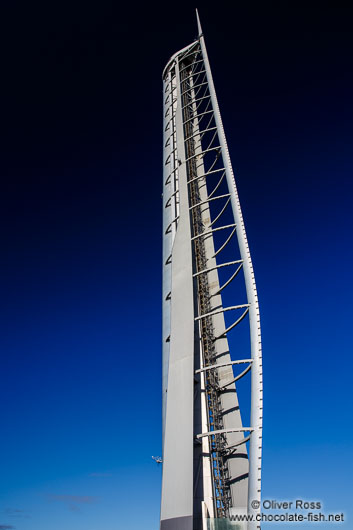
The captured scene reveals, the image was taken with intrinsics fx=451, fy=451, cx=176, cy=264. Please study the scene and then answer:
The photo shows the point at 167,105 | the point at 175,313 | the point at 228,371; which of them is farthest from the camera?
the point at 167,105

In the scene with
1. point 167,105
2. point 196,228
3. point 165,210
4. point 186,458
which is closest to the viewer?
point 186,458

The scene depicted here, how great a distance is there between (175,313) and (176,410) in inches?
180

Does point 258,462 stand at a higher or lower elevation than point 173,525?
higher

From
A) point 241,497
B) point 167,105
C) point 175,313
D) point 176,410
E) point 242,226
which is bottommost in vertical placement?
point 241,497

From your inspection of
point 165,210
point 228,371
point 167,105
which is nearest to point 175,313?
point 228,371

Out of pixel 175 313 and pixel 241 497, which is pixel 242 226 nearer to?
pixel 175 313

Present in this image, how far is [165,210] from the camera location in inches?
1228

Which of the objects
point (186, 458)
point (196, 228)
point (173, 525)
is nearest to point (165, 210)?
point (196, 228)

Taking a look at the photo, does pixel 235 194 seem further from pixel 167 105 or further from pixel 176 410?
pixel 167 105

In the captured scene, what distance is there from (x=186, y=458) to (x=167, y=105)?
2855 cm

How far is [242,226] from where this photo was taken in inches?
889

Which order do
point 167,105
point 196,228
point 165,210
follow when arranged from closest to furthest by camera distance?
1. point 196,228
2. point 165,210
3. point 167,105

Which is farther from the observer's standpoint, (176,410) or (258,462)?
(176,410)

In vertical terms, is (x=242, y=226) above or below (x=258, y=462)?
above
